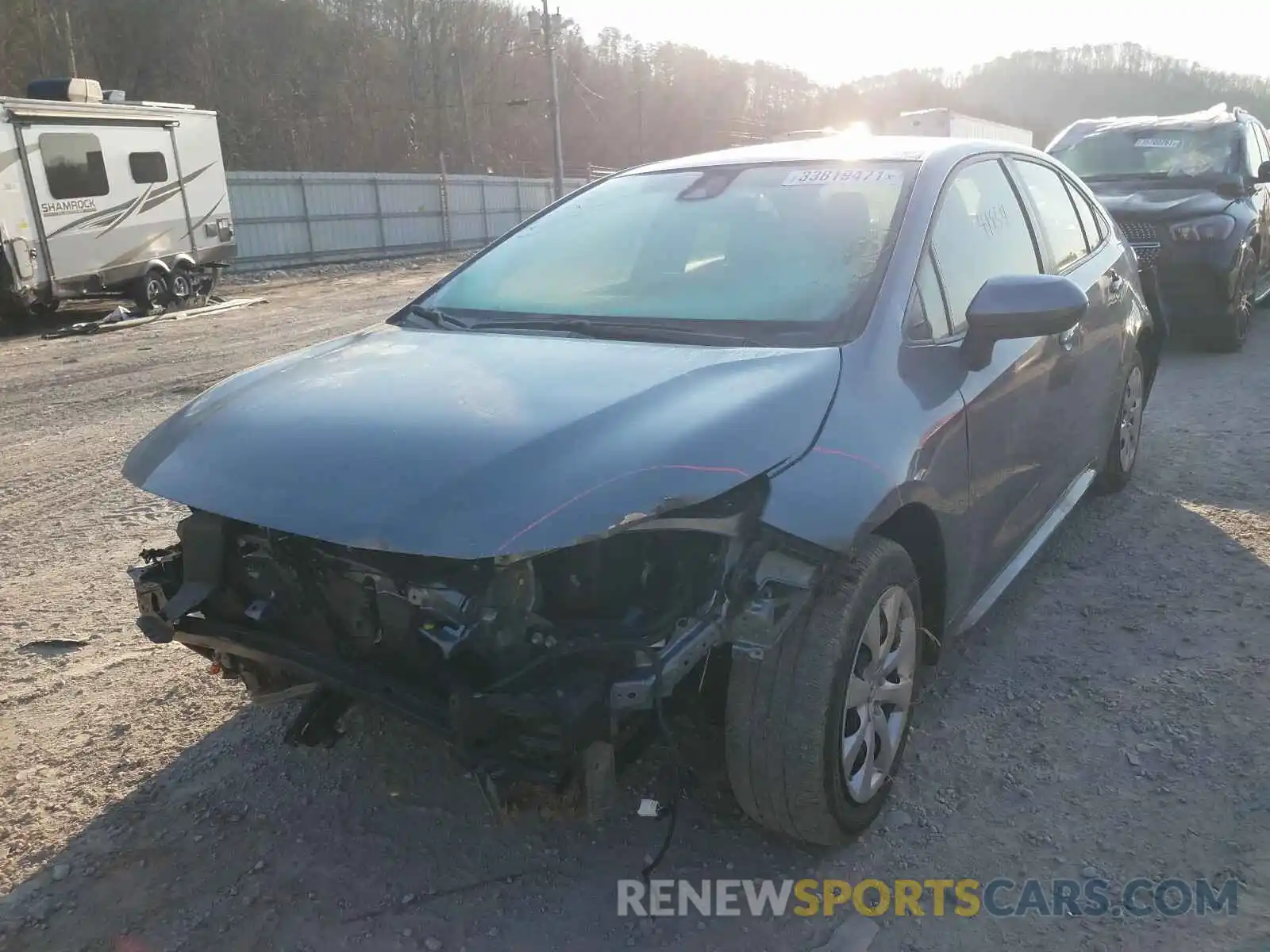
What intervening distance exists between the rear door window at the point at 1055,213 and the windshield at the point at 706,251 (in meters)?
0.94

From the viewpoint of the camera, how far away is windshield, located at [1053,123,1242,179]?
8086mm

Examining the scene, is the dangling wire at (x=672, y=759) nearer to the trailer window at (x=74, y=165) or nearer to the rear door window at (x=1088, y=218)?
the rear door window at (x=1088, y=218)

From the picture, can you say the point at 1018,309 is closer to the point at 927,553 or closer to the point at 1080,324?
the point at 927,553

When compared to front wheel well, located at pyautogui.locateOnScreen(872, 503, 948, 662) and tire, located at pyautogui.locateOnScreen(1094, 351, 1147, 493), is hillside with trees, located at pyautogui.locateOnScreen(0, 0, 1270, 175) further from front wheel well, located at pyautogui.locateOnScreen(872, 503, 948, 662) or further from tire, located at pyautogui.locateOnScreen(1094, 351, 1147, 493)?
front wheel well, located at pyautogui.locateOnScreen(872, 503, 948, 662)

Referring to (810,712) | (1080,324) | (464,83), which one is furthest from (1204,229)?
(464,83)

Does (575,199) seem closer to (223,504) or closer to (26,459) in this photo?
(223,504)

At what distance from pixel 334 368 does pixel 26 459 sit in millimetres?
4757

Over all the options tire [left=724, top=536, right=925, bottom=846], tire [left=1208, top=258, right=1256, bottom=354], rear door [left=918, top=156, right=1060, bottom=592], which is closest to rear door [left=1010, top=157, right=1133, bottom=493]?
rear door [left=918, top=156, right=1060, bottom=592]

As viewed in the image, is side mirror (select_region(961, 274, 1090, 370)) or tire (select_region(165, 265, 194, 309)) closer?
side mirror (select_region(961, 274, 1090, 370))

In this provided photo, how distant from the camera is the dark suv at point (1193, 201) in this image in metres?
7.33

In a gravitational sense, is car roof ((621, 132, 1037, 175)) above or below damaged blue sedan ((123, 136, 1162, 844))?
above

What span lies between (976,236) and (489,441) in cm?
190

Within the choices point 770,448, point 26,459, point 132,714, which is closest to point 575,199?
point 770,448

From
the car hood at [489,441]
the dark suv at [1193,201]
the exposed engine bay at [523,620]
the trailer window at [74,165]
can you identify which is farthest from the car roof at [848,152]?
the trailer window at [74,165]
